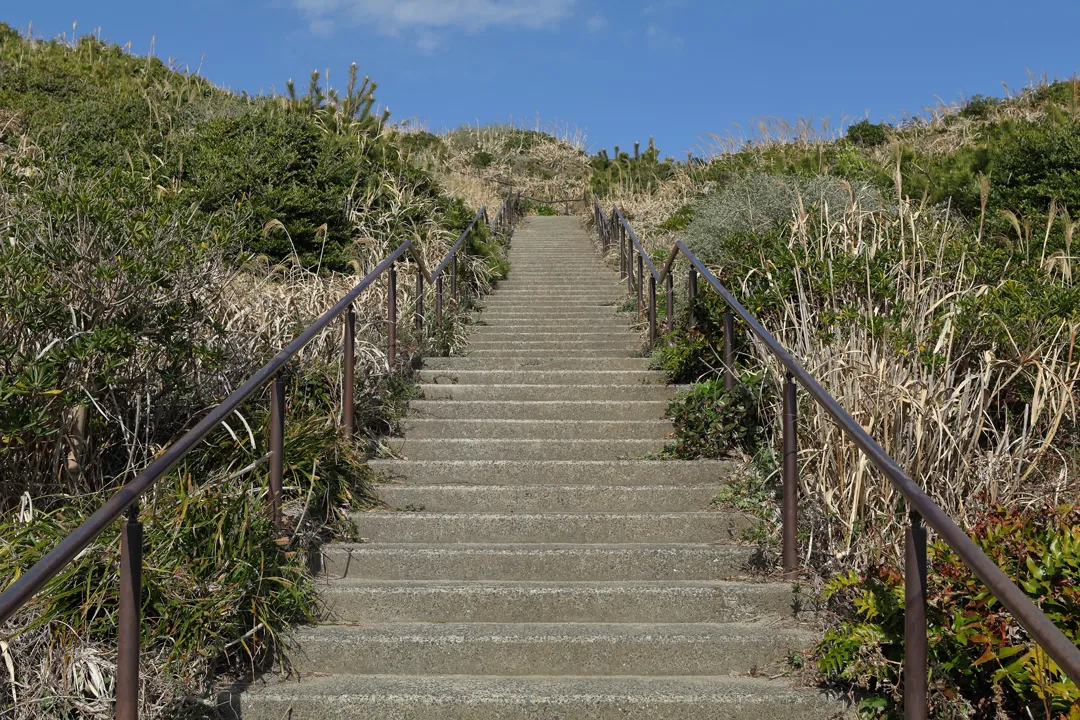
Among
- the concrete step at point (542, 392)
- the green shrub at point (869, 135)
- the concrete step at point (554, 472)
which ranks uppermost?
the green shrub at point (869, 135)

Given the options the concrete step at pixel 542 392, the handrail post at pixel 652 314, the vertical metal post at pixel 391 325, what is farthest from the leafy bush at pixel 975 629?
the handrail post at pixel 652 314

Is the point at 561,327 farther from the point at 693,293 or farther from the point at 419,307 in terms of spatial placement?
the point at 693,293

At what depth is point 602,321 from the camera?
29.1 ft

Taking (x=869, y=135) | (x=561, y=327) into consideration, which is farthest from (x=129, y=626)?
(x=869, y=135)

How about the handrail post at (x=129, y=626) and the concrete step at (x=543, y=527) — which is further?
the concrete step at (x=543, y=527)

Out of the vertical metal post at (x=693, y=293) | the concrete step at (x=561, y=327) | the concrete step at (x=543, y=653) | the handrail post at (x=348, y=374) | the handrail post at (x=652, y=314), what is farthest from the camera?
the concrete step at (x=561, y=327)

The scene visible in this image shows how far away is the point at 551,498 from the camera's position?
4898mm

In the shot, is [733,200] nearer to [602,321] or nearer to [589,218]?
[602,321]

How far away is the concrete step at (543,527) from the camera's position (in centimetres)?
455

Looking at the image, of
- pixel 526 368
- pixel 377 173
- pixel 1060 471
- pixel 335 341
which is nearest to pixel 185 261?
pixel 335 341

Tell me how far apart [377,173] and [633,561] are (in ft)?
24.1

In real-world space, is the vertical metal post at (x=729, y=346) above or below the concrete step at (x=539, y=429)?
above

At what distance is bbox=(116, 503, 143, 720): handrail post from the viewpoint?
2.58 metres

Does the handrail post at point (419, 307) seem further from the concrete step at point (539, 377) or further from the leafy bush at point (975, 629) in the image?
the leafy bush at point (975, 629)
